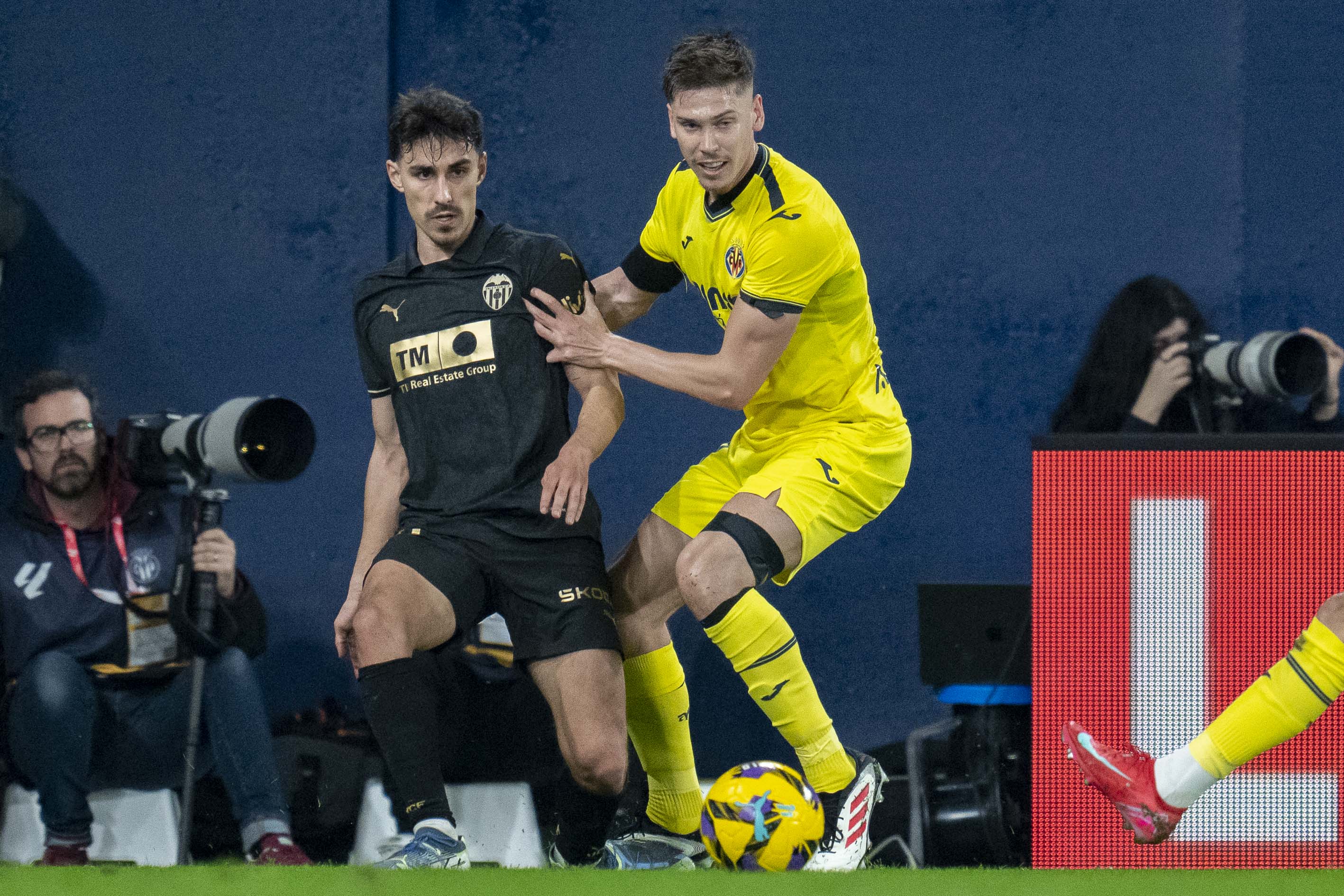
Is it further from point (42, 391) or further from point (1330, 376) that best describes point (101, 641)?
point (1330, 376)

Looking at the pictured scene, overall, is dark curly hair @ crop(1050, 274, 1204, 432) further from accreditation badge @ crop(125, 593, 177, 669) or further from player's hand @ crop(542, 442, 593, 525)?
accreditation badge @ crop(125, 593, 177, 669)

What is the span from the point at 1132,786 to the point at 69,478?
292 centimetres

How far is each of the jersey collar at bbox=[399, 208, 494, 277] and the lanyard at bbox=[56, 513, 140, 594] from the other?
1.36 meters

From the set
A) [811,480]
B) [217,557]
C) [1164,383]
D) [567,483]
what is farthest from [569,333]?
[1164,383]

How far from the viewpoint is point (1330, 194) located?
4.72m

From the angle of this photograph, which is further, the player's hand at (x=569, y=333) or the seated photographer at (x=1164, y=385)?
the seated photographer at (x=1164, y=385)

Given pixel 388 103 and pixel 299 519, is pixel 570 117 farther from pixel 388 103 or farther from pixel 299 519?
pixel 299 519

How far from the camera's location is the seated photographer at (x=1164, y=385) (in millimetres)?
4199

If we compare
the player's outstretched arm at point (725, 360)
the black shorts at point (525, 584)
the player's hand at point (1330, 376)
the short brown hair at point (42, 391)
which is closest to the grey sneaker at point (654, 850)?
the black shorts at point (525, 584)

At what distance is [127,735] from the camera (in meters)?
3.78

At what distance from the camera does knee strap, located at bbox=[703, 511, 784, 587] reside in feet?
9.40

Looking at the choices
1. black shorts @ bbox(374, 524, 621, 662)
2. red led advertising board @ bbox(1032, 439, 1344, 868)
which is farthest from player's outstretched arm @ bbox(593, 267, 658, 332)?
red led advertising board @ bbox(1032, 439, 1344, 868)

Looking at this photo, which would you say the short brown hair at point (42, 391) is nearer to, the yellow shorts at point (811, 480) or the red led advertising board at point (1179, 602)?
the yellow shorts at point (811, 480)

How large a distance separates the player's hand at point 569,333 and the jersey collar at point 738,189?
0.37 metres
